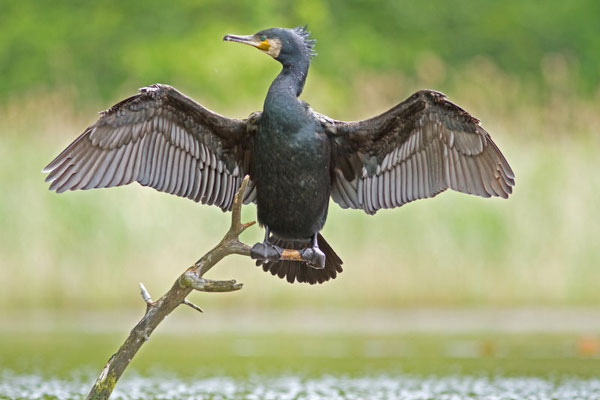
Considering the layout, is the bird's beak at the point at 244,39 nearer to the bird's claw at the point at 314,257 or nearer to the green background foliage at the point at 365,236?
the bird's claw at the point at 314,257

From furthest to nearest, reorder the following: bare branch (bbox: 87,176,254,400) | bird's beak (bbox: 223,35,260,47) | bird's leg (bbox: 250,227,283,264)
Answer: bird's beak (bbox: 223,35,260,47) < bird's leg (bbox: 250,227,283,264) < bare branch (bbox: 87,176,254,400)

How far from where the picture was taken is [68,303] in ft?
32.1

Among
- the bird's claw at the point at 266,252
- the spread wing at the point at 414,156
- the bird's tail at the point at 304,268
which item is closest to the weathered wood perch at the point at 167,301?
the bird's claw at the point at 266,252

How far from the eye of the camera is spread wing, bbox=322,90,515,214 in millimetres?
6199

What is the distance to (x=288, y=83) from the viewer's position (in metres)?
6.11

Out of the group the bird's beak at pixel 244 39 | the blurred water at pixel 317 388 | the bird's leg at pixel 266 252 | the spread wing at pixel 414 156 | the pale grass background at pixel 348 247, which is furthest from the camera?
the pale grass background at pixel 348 247

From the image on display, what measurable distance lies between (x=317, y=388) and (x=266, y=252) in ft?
4.51

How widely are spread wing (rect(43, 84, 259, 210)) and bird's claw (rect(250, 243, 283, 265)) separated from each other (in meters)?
0.70

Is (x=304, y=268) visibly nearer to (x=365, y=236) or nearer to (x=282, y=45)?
(x=282, y=45)

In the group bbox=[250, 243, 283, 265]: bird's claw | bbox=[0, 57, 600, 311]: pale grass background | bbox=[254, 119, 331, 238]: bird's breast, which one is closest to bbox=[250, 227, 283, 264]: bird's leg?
bbox=[250, 243, 283, 265]: bird's claw

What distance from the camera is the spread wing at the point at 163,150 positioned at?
236 inches

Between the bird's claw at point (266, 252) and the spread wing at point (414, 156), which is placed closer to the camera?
the bird's claw at point (266, 252)

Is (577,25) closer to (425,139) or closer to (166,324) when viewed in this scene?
(166,324)

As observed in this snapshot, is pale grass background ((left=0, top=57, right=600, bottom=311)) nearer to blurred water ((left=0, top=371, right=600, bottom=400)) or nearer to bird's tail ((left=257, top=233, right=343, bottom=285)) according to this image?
blurred water ((left=0, top=371, right=600, bottom=400))
